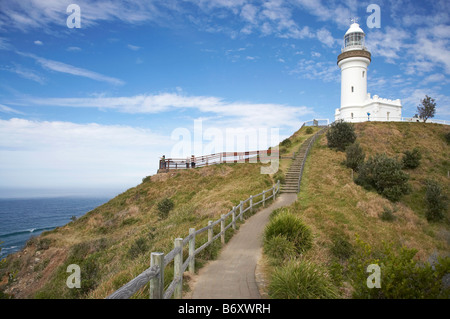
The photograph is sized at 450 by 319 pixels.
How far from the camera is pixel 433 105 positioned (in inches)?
1630

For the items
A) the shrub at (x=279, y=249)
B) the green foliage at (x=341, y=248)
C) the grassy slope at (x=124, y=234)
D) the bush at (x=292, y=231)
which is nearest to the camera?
the shrub at (x=279, y=249)

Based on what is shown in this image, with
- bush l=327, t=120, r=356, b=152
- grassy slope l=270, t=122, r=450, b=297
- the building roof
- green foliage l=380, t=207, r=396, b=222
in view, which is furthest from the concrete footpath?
the building roof

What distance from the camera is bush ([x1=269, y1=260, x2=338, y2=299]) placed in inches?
197

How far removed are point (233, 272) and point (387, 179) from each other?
58.6ft

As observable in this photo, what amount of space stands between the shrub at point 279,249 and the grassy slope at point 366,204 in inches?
20.6

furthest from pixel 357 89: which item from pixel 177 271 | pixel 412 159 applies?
pixel 177 271

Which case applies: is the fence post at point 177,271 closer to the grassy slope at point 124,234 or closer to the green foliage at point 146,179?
the grassy slope at point 124,234

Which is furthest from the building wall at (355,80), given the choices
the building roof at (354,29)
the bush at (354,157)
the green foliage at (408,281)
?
the green foliage at (408,281)

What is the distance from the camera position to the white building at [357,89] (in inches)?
1625

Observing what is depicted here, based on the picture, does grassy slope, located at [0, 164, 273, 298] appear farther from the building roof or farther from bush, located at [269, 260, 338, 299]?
the building roof

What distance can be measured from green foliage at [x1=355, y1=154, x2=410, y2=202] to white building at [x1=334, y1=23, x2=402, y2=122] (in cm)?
2360

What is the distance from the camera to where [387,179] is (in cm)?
1966
